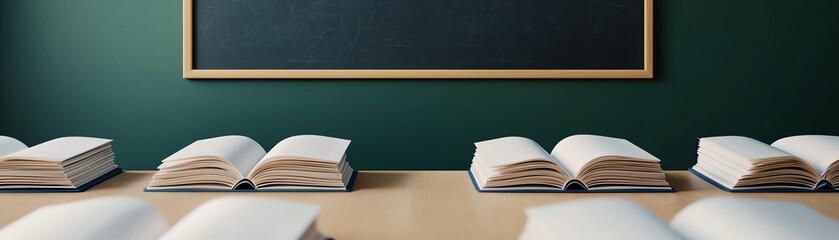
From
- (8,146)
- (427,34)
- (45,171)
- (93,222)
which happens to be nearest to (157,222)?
(93,222)

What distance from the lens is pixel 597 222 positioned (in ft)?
2.39

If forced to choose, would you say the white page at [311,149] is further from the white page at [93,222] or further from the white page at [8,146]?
the white page at [8,146]

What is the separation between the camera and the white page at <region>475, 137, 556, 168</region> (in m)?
1.26

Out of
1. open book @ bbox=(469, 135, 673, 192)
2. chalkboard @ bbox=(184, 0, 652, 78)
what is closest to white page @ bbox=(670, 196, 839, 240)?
open book @ bbox=(469, 135, 673, 192)

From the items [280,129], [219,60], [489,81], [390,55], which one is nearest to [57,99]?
[219,60]

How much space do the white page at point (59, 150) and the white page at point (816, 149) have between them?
57.7 inches

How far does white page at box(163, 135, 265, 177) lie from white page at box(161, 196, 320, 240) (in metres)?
0.51

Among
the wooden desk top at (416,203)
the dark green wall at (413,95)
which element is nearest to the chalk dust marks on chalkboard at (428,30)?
the dark green wall at (413,95)

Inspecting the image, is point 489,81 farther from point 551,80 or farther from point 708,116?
point 708,116

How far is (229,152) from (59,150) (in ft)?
1.13

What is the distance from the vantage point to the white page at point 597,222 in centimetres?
69

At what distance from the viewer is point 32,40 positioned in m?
2.59

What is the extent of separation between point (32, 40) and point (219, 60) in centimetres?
76

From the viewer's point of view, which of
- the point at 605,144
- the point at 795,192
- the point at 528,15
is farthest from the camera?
the point at 528,15
